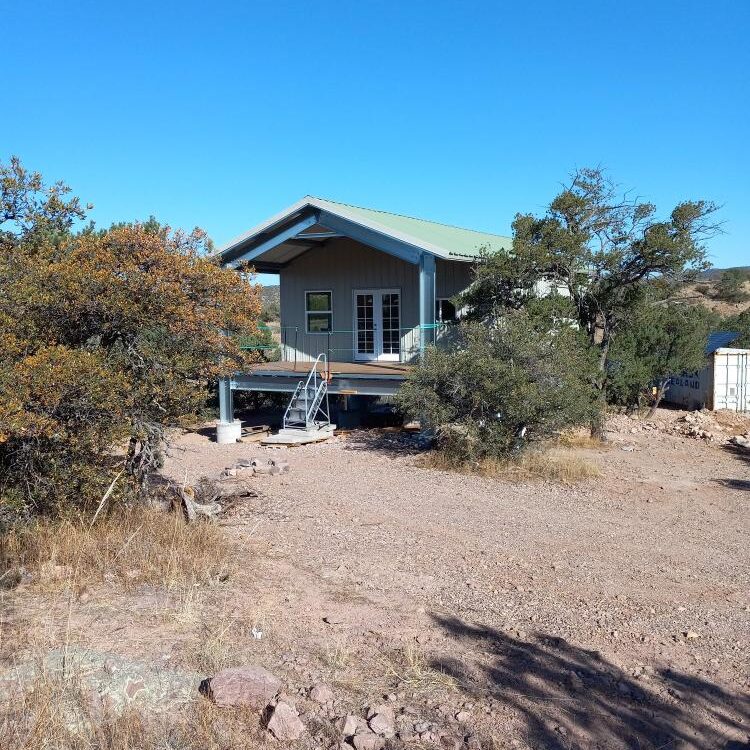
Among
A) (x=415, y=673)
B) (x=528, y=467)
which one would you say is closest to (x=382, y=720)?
(x=415, y=673)

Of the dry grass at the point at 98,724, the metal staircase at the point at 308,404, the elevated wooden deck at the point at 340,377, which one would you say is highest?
the elevated wooden deck at the point at 340,377

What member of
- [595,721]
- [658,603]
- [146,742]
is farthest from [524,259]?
[146,742]

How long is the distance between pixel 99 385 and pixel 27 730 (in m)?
3.62

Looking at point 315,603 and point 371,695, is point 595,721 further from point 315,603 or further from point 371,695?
point 315,603

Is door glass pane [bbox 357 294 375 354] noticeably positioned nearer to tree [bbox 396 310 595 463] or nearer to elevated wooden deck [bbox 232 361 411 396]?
elevated wooden deck [bbox 232 361 411 396]

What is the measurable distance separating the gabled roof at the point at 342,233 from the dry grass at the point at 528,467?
15.7ft

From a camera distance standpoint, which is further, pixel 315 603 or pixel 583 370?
pixel 583 370

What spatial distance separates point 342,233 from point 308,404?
409cm

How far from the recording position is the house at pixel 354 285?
1622cm

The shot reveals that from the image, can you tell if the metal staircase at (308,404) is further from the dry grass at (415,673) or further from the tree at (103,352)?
the dry grass at (415,673)

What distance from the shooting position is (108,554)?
22.5 ft

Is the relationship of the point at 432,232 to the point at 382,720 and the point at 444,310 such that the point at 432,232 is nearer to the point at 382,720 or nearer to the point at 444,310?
the point at 444,310

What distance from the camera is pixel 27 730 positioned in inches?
155

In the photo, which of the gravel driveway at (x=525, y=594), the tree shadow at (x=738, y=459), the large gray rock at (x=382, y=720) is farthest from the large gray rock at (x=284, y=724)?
the tree shadow at (x=738, y=459)
